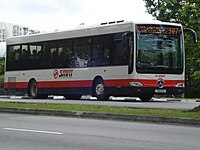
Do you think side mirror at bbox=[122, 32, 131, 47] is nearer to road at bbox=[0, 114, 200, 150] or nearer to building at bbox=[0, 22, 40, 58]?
road at bbox=[0, 114, 200, 150]

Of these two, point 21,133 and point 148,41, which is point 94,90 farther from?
point 21,133

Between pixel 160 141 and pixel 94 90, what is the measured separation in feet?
46.2

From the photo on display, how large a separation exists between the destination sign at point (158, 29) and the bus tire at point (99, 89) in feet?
10.6

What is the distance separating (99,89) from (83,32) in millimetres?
3014

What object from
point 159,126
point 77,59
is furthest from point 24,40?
point 159,126

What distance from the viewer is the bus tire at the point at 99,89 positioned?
23.9 metres

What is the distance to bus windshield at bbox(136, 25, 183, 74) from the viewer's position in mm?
22297

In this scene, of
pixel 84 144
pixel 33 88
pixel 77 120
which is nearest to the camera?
pixel 84 144

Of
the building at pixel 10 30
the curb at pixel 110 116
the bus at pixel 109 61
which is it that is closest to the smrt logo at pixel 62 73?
the bus at pixel 109 61

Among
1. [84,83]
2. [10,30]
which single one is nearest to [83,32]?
[84,83]

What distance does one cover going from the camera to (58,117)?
54.1ft

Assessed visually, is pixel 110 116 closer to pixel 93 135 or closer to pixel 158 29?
pixel 93 135

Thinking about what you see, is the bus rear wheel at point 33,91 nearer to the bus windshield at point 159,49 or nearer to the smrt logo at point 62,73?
the smrt logo at point 62,73

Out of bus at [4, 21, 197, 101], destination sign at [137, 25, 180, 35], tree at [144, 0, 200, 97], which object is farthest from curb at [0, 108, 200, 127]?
tree at [144, 0, 200, 97]
